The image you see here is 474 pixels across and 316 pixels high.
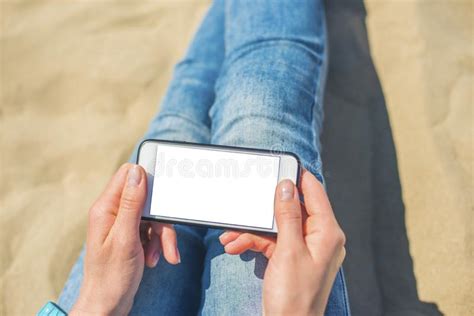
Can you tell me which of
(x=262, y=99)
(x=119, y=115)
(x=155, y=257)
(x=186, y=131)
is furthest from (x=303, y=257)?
(x=119, y=115)

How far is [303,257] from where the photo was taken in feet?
2.43

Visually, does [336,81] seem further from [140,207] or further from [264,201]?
[140,207]

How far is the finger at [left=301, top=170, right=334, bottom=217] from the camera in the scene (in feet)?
2.59

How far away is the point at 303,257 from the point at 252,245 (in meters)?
0.16

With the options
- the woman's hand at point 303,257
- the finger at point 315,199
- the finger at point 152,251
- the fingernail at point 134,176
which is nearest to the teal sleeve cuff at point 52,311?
the finger at point 152,251

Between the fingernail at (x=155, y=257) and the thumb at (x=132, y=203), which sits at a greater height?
the thumb at (x=132, y=203)

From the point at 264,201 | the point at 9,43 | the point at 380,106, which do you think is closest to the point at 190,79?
the point at 264,201

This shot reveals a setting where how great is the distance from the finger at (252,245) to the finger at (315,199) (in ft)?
0.41

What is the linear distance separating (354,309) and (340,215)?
27cm

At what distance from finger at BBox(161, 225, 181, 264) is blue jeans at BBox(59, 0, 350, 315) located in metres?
0.09

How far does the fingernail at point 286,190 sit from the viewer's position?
81 cm

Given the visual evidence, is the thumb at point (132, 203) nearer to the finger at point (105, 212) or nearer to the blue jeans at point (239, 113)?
the finger at point (105, 212)

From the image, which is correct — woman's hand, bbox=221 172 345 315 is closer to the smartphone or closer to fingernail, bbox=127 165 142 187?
the smartphone

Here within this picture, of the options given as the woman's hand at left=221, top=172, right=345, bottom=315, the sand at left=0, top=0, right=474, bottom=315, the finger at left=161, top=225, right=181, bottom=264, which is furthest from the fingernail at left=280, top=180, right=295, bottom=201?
the sand at left=0, top=0, right=474, bottom=315
